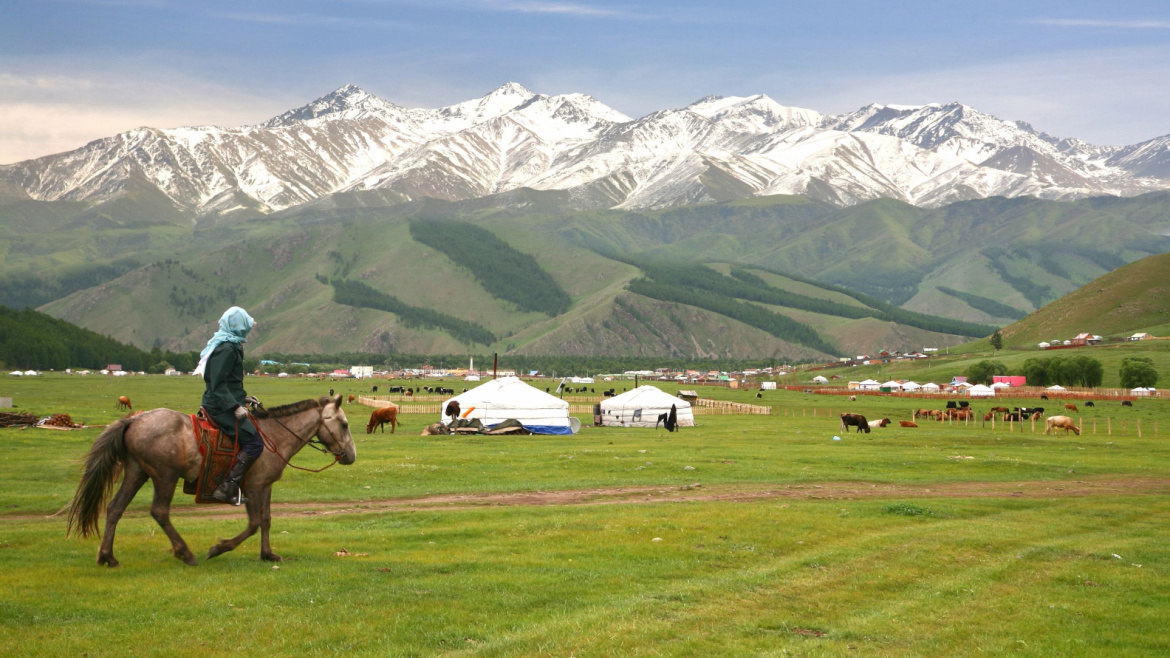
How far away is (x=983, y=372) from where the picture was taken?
156500 millimetres

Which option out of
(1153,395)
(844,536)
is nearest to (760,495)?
(844,536)

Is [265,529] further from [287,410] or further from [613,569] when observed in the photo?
[613,569]

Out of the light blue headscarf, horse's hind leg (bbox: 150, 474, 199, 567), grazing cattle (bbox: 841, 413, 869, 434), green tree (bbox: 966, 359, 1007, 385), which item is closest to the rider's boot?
horse's hind leg (bbox: 150, 474, 199, 567)

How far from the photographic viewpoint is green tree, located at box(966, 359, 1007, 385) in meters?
155

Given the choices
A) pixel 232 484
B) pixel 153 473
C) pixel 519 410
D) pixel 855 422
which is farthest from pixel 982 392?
pixel 153 473

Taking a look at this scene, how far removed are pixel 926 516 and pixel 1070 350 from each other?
17985 centimetres

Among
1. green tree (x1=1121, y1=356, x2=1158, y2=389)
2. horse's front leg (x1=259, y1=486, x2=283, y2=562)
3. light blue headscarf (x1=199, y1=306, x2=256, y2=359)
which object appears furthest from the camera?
green tree (x1=1121, y1=356, x2=1158, y2=389)

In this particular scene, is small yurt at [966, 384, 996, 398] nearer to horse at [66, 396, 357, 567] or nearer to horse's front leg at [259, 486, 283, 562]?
horse's front leg at [259, 486, 283, 562]

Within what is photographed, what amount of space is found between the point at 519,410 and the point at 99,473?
48.6 meters

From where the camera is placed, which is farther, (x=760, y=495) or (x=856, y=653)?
(x=760, y=495)

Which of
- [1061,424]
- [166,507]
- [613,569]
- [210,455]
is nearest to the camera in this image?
[166,507]

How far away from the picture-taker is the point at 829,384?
188750 mm

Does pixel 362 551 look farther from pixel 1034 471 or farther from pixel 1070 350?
pixel 1070 350

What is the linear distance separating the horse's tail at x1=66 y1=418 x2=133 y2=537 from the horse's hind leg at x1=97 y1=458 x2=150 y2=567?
0.17 m
